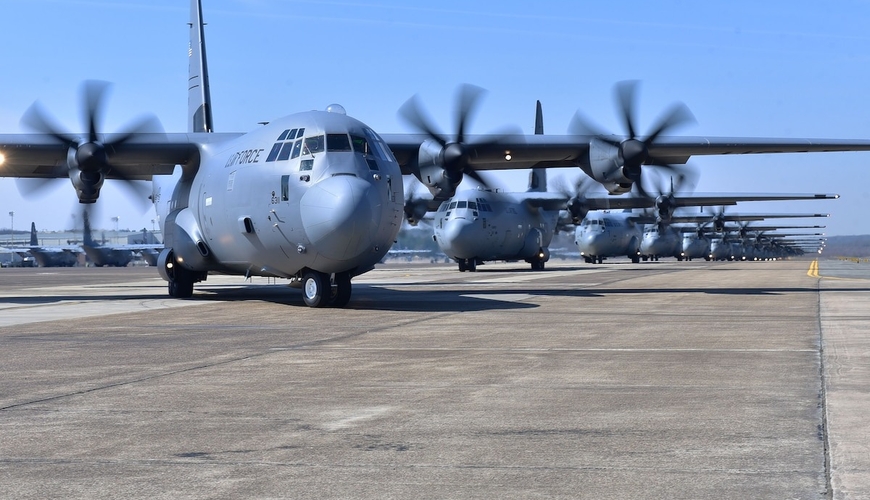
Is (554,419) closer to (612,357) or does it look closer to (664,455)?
(664,455)

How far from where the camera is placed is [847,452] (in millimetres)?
5703

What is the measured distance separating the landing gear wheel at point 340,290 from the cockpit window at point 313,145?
2.71 meters

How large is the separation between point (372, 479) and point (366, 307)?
15551mm

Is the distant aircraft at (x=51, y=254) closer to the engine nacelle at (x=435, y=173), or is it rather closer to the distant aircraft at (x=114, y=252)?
the distant aircraft at (x=114, y=252)

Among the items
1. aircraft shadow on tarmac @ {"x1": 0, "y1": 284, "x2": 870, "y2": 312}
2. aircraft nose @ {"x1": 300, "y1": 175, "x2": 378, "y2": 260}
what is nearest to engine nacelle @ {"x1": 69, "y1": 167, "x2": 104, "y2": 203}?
aircraft shadow on tarmac @ {"x1": 0, "y1": 284, "x2": 870, "y2": 312}

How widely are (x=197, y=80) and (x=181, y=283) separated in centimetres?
835

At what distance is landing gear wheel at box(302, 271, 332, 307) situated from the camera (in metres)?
20.3

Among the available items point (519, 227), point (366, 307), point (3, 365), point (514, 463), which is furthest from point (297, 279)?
point (519, 227)

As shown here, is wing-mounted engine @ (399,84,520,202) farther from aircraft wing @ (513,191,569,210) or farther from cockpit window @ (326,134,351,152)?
aircraft wing @ (513,191,569,210)

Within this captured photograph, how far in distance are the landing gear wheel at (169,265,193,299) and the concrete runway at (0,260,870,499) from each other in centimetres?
928

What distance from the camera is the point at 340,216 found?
731 inches

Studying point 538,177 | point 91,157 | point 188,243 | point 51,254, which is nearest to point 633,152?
point 188,243

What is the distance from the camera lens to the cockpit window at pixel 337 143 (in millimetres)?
19594

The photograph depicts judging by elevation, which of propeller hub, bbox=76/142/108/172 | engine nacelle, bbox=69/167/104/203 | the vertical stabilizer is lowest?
engine nacelle, bbox=69/167/104/203
